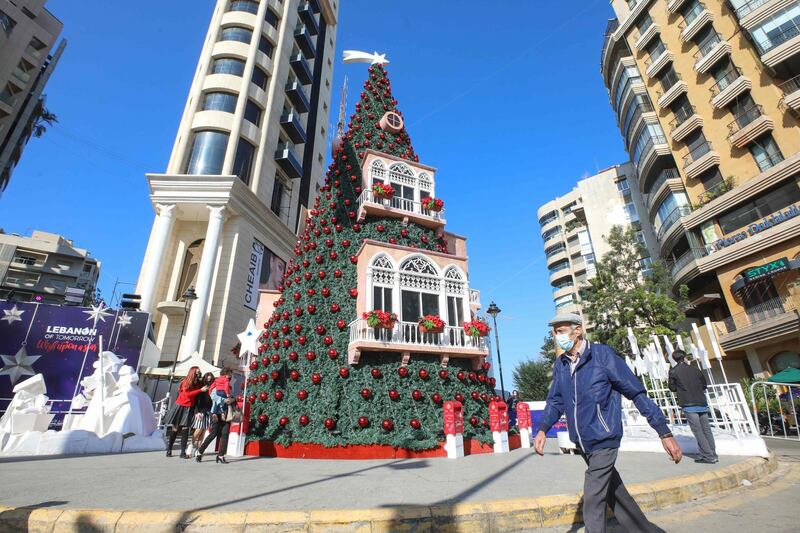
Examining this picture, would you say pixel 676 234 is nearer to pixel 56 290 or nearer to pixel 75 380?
pixel 75 380

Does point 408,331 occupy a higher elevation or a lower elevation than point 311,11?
lower

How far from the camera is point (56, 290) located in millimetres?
50344

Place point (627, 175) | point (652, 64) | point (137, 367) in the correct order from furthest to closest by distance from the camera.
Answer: point (627, 175) < point (652, 64) < point (137, 367)

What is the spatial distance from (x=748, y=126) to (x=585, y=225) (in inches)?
1061

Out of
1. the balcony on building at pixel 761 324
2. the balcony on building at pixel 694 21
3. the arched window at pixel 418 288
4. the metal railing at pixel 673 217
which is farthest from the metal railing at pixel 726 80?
the arched window at pixel 418 288

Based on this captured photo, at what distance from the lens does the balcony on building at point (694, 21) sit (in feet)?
85.6

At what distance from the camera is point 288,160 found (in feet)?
92.2

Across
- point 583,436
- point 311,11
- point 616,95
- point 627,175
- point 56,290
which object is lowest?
point 583,436

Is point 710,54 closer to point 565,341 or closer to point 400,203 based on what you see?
point 400,203

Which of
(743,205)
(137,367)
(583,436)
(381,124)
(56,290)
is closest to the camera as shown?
(583,436)

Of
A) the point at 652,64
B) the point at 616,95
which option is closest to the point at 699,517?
the point at 652,64

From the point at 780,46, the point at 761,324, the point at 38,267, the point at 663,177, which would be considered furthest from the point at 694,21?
the point at 38,267

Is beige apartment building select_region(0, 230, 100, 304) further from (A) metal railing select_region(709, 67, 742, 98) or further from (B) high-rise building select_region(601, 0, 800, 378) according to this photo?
(A) metal railing select_region(709, 67, 742, 98)

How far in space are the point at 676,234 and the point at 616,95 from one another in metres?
16.9
